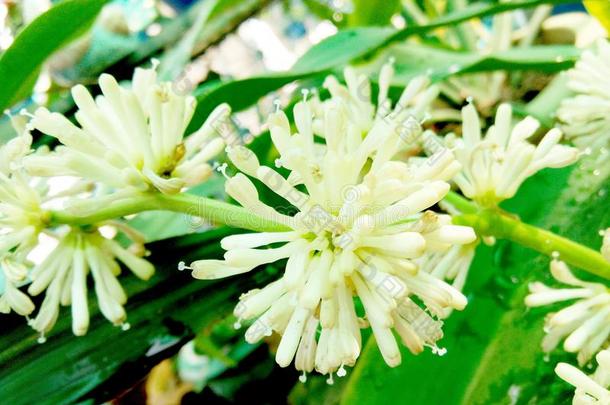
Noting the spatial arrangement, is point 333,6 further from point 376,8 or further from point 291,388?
point 291,388

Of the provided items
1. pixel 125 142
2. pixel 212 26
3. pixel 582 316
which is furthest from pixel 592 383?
pixel 212 26

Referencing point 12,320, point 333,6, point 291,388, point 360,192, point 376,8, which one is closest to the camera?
point 360,192

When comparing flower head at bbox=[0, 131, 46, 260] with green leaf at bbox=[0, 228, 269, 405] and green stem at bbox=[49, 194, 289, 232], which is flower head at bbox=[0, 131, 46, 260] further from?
green leaf at bbox=[0, 228, 269, 405]

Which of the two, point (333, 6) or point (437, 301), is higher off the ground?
point (437, 301)

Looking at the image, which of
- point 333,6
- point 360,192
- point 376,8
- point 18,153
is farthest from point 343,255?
point 333,6

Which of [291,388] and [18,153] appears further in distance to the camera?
[291,388]

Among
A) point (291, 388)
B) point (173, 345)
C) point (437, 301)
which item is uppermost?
point (437, 301)

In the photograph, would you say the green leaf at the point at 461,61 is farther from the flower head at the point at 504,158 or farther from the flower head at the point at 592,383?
the flower head at the point at 592,383
